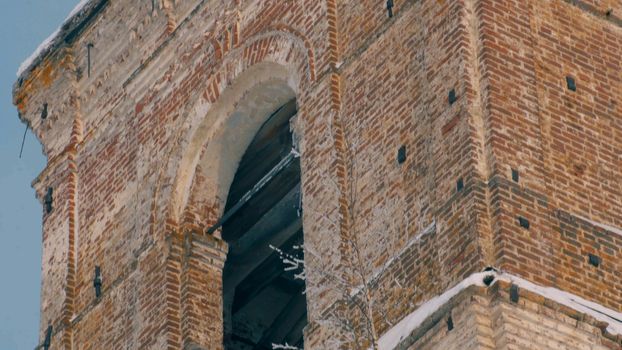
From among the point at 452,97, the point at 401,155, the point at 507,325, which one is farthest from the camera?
the point at 401,155

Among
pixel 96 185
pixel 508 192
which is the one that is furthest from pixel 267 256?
Answer: pixel 508 192

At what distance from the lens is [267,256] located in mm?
30281

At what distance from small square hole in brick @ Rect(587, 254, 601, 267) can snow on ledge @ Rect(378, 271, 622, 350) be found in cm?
55

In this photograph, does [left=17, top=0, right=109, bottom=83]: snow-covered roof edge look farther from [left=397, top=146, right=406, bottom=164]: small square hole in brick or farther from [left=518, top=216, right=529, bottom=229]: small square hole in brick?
[left=518, top=216, right=529, bottom=229]: small square hole in brick

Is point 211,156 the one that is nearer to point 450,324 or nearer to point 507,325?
point 450,324

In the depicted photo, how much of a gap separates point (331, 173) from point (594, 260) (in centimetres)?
299

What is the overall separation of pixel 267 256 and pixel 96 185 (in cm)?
192

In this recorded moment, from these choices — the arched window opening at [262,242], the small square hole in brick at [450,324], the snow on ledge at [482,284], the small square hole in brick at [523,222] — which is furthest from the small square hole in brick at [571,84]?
the arched window opening at [262,242]

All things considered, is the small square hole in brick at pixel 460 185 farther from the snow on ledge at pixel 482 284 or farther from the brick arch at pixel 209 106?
the brick arch at pixel 209 106

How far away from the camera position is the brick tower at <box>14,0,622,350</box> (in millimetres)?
23891

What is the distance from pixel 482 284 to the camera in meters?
23.2

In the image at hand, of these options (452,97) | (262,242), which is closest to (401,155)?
(452,97)

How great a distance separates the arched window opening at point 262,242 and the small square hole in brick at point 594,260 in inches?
227

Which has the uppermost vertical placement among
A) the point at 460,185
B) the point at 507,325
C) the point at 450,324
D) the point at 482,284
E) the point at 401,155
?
the point at 401,155
